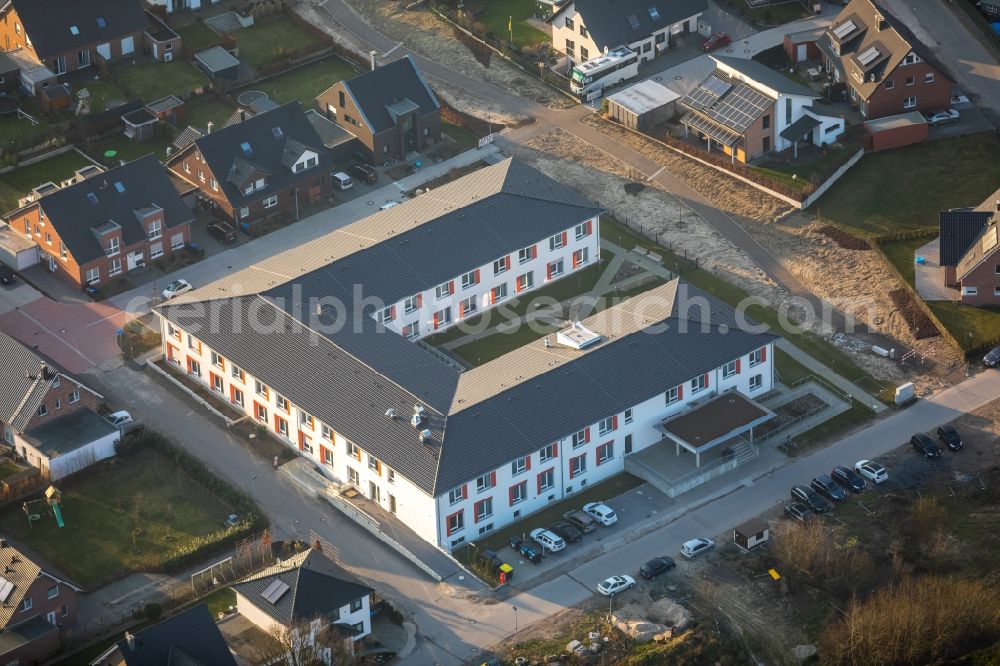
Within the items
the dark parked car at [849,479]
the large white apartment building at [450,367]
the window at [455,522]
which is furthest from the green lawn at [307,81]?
the dark parked car at [849,479]

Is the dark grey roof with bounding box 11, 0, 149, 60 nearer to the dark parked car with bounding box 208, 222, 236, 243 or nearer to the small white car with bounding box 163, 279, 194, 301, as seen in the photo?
the dark parked car with bounding box 208, 222, 236, 243

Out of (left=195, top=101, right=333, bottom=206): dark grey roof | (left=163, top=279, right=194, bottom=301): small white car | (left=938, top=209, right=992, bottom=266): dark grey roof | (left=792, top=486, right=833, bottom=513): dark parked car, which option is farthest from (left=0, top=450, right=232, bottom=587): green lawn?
(left=938, top=209, right=992, bottom=266): dark grey roof

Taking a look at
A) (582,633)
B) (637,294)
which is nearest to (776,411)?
(637,294)

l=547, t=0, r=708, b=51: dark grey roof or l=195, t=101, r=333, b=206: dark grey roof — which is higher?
l=547, t=0, r=708, b=51: dark grey roof

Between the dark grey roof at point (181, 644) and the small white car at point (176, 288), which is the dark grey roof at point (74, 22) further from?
the dark grey roof at point (181, 644)

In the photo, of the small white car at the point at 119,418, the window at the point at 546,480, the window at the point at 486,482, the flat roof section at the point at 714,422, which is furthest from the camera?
the small white car at the point at 119,418

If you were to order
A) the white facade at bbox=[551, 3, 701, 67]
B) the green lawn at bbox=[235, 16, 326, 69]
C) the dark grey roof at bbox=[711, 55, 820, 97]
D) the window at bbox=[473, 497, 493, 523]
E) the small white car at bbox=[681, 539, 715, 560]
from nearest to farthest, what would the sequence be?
1. the small white car at bbox=[681, 539, 715, 560]
2. the window at bbox=[473, 497, 493, 523]
3. the dark grey roof at bbox=[711, 55, 820, 97]
4. the white facade at bbox=[551, 3, 701, 67]
5. the green lawn at bbox=[235, 16, 326, 69]

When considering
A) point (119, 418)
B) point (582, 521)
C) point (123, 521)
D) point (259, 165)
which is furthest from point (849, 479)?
point (259, 165)
